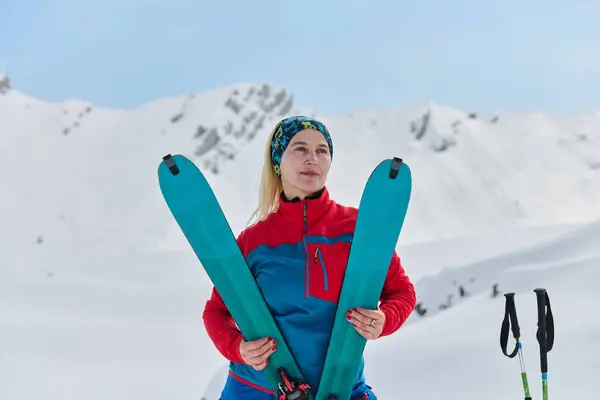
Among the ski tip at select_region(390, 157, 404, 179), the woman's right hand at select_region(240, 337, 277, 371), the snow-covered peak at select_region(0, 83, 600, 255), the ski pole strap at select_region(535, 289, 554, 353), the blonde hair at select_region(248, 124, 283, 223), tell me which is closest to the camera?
the woman's right hand at select_region(240, 337, 277, 371)

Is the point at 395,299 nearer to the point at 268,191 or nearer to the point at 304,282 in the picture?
the point at 304,282

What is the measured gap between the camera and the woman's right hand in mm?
1552

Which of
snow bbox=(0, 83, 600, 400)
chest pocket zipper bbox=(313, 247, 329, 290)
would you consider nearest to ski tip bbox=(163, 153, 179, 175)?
chest pocket zipper bbox=(313, 247, 329, 290)

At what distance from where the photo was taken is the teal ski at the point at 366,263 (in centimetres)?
161

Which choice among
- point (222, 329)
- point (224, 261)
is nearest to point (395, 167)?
point (224, 261)

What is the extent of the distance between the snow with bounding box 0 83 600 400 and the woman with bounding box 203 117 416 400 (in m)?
2.62

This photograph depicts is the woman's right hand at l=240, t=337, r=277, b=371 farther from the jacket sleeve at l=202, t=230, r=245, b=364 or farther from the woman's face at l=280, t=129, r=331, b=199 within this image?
the woman's face at l=280, t=129, r=331, b=199

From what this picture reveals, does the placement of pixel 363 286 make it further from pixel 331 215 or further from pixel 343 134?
pixel 343 134

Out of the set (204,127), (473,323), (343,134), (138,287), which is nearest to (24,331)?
(138,287)

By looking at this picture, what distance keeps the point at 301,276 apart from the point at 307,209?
234 mm

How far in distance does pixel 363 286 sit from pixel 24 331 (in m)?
7.21

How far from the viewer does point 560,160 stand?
40.5 meters

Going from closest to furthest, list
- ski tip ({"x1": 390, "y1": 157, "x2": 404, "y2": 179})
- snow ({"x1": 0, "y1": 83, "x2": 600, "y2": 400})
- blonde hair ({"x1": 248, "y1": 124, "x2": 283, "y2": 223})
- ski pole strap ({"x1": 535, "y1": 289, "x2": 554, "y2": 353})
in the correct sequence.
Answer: ski tip ({"x1": 390, "y1": 157, "x2": 404, "y2": 179})
blonde hair ({"x1": 248, "y1": 124, "x2": 283, "y2": 223})
ski pole strap ({"x1": 535, "y1": 289, "x2": 554, "y2": 353})
snow ({"x1": 0, "y1": 83, "x2": 600, "y2": 400})

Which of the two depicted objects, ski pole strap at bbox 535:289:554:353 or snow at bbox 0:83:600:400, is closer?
ski pole strap at bbox 535:289:554:353
